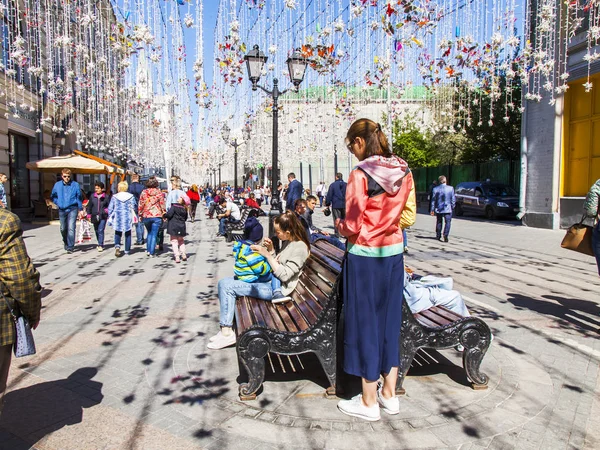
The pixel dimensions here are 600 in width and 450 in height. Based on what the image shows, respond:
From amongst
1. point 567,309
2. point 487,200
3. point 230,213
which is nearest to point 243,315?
point 567,309

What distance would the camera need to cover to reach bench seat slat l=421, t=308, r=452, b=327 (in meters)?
3.96

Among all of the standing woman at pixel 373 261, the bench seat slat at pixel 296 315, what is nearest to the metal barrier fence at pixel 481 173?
the bench seat slat at pixel 296 315

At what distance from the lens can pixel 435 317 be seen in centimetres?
412

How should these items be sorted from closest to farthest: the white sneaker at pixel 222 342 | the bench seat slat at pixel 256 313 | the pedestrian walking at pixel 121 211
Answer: the bench seat slat at pixel 256 313
the white sneaker at pixel 222 342
the pedestrian walking at pixel 121 211

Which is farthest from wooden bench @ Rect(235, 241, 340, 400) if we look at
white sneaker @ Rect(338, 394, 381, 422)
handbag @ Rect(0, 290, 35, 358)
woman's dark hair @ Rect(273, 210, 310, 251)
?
handbag @ Rect(0, 290, 35, 358)

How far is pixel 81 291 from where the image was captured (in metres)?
7.88

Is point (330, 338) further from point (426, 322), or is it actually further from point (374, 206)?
point (374, 206)

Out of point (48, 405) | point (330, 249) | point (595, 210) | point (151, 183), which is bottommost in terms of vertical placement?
point (48, 405)

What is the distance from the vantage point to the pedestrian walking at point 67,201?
460 inches

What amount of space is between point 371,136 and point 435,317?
5.55ft

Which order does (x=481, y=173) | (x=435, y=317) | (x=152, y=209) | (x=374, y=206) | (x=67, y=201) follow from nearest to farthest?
1. (x=374, y=206)
2. (x=435, y=317)
3. (x=152, y=209)
4. (x=67, y=201)
5. (x=481, y=173)

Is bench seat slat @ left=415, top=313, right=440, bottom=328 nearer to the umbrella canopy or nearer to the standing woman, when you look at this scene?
the standing woman

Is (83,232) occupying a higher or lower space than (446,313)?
lower

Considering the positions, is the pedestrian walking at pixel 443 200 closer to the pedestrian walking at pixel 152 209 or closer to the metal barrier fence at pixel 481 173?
the pedestrian walking at pixel 152 209
